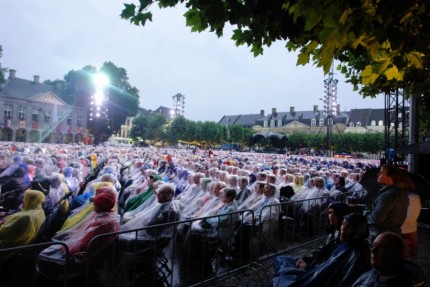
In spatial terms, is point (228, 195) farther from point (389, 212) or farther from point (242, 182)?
point (389, 212)

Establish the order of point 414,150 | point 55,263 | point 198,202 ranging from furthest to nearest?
point 414,150 → point 198,202 → point 55,263

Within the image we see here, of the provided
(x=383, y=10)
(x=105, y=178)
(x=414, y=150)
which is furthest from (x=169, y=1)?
(x=414, y=150)

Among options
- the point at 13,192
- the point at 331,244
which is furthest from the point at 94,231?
the point at 13,192

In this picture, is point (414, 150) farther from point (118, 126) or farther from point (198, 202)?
point (118, 126)

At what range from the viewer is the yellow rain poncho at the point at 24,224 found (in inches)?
183

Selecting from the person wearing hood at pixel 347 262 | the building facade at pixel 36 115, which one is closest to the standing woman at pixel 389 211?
the person wearing hood at pixel 347 262

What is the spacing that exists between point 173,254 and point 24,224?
2352 millimetres

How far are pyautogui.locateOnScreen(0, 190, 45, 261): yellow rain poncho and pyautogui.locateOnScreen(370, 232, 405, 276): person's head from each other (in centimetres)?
464

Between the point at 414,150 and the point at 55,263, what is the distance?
32.1 ft

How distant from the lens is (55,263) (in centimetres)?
394

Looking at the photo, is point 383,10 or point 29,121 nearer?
point 383,10

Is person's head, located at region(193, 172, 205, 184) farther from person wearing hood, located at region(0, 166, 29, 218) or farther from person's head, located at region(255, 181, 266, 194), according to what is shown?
person wearing hood, located at region(0, 166, 29, 218)

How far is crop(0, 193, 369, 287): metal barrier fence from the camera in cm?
396

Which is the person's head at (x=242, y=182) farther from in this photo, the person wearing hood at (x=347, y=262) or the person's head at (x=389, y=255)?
the person's head at (x=389, y=255)
